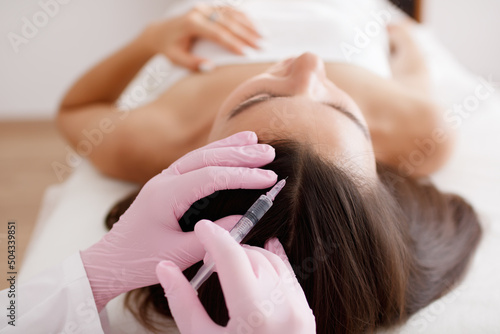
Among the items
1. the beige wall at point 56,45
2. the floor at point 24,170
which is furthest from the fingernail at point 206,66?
the beige wall at point 56,45

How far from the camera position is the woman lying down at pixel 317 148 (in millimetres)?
708

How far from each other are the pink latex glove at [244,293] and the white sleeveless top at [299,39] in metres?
0.88

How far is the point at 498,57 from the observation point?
8.14ft

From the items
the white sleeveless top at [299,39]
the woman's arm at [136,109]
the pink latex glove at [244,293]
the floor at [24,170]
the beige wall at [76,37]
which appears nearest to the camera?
the pink latex glove at [244,293]

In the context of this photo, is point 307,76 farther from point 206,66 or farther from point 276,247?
point 206,66

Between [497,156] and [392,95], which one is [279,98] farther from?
[497,156]

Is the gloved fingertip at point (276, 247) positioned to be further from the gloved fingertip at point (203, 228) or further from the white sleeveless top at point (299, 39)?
the white sleeveless top at point (299, 39)

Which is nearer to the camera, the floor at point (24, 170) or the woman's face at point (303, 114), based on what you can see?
the woman's face at point (303, 114)

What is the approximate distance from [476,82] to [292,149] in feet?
4.27

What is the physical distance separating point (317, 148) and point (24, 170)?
1964 millimetres

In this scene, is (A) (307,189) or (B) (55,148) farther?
(B) (55,148)

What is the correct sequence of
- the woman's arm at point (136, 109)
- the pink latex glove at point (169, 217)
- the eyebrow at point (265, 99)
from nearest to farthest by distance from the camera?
the pink latex glove at point (169, 217)
the eyebrow at point (265, 99)
the woman's arm at point (136, 109)

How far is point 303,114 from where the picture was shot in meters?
0.78

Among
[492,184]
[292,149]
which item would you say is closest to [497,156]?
[492,184]
